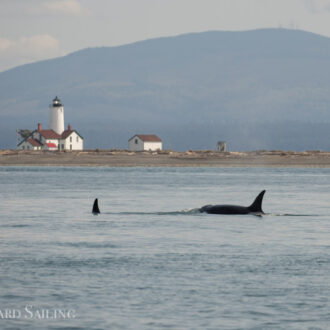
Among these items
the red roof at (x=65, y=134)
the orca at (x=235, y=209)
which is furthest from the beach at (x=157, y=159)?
the orca at (x=235, y=209)

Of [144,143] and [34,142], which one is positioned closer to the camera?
[34,142]

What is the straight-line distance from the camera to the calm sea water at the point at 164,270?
64.8ft

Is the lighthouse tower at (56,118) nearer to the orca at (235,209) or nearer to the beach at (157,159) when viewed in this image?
the beach at (157,159)

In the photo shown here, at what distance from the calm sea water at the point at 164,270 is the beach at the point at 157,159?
10748cm

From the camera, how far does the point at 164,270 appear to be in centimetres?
2531

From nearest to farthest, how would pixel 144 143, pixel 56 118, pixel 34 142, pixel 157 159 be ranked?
pixel 157 159
pixel 34 142
pixel 144 143
pixel 56 118

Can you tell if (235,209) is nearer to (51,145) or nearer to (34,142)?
(34,142)

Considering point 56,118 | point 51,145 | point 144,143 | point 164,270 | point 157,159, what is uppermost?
point 56,118

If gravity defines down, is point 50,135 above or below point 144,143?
above

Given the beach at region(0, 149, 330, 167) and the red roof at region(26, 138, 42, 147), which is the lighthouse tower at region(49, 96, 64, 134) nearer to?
the red roof at region(26, 138, 42, 147)

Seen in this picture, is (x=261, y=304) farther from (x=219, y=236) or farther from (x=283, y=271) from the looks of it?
(x=219, y=236)

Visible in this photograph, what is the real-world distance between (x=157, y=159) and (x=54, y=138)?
3205 cm

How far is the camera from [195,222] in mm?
39188

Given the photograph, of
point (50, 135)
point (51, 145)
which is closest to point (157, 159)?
point (51, 145)
